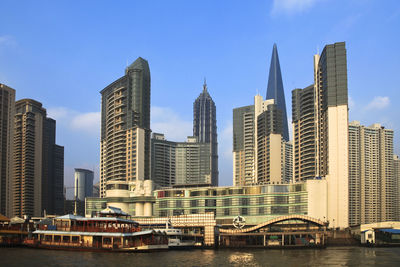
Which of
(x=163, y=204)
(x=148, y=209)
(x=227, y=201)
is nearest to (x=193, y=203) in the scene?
(x=163, y=204)

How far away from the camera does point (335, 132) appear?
520 feet

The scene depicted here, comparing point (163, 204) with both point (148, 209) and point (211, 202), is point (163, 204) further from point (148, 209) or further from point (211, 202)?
point (211, 202)

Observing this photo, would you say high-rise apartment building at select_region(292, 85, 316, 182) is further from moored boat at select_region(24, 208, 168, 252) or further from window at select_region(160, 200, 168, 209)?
moored boat at select_region(24, 208, 168, 252)

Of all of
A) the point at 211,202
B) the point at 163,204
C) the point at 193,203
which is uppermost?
the point at 211,202

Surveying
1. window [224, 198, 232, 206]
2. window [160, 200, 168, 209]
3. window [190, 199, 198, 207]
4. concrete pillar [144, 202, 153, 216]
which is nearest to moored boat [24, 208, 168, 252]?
window [224, 198, 232, 206]

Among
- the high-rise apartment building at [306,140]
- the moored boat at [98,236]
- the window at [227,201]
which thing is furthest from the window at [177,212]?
the moored boat at [98,236]

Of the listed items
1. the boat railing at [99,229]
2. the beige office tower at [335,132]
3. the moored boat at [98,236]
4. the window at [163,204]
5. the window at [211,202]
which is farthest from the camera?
the window at [163,204]

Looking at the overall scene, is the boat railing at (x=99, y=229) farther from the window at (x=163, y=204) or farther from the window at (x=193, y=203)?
the window at (x=163, y=204)

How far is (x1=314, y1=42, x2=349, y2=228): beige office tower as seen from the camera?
150625 millimetres

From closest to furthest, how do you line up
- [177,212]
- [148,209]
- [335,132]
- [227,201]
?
1. [227,201]
2. [335,132]
3. [177,212]
4. [148,209]

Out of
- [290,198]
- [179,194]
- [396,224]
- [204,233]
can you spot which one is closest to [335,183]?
[290,198]

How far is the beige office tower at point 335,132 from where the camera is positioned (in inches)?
5930

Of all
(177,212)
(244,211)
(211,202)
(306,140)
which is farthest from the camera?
(306,140)

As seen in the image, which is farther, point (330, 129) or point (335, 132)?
point (330, 129)
